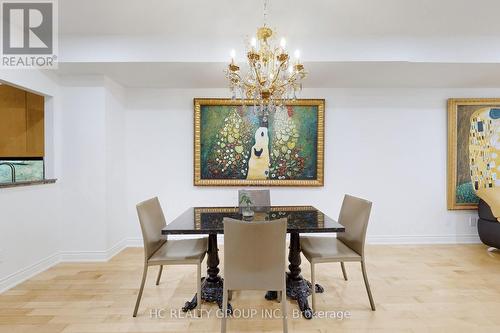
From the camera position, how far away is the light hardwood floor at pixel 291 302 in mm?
1997

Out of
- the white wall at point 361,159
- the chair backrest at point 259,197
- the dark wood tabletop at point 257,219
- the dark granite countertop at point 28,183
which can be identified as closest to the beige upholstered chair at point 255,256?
the dark wood tabletop at point 257,219

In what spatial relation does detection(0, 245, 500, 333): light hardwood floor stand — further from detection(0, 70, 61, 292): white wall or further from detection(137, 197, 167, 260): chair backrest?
detection(137, 197, 167, 260): chair backrest

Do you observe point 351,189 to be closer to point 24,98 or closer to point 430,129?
point 430,129

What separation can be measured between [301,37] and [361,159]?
1933mm

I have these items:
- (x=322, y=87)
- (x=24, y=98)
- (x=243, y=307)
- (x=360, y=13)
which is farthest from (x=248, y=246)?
(x=24, y=98)

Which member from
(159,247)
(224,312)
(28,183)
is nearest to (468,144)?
(224,312)

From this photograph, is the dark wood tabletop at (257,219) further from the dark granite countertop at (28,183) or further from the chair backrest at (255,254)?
the dark granite countertop at (28,183)

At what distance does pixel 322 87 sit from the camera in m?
3.74

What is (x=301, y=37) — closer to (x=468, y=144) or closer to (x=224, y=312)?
(x=224, y=312)

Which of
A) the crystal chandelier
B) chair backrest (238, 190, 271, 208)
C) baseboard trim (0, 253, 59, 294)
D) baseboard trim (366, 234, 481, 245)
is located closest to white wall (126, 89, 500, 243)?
baseboard trim (366, 234, 481, 245)

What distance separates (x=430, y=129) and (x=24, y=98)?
5360 millimetres

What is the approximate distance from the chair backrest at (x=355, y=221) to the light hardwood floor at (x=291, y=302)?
0.49 metres

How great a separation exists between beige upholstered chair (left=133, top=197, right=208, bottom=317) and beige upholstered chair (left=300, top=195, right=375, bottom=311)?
36.6 inches

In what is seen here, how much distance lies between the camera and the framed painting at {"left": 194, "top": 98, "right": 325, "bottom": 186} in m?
3.72
